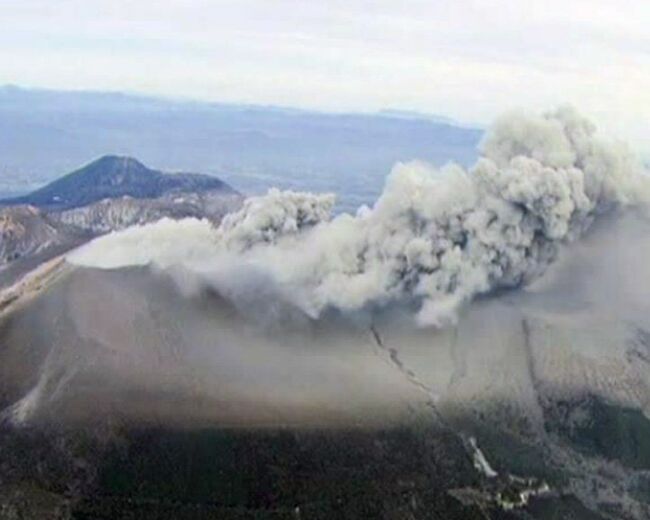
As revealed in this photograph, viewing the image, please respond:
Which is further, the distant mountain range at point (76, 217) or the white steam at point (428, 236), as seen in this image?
the distant mountain range at point (76, 217)

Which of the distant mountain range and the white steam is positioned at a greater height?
the white steam

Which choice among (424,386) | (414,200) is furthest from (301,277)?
(424,386)

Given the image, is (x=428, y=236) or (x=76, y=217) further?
(x=76, y=217)

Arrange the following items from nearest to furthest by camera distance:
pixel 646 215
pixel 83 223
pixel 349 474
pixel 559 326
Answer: pixel 349 474
pixel 559 326
pixel 646 215
pixel 83 223

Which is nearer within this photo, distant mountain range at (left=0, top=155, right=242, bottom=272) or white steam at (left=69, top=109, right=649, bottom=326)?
white steam at (left=69, top=109, right=649, bottom=326)

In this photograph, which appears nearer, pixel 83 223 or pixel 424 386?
pixel 424 386

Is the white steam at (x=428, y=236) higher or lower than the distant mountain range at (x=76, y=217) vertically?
higher

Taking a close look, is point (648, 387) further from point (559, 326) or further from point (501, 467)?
point (501, 467)

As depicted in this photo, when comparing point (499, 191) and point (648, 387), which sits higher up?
point (499, 191)
